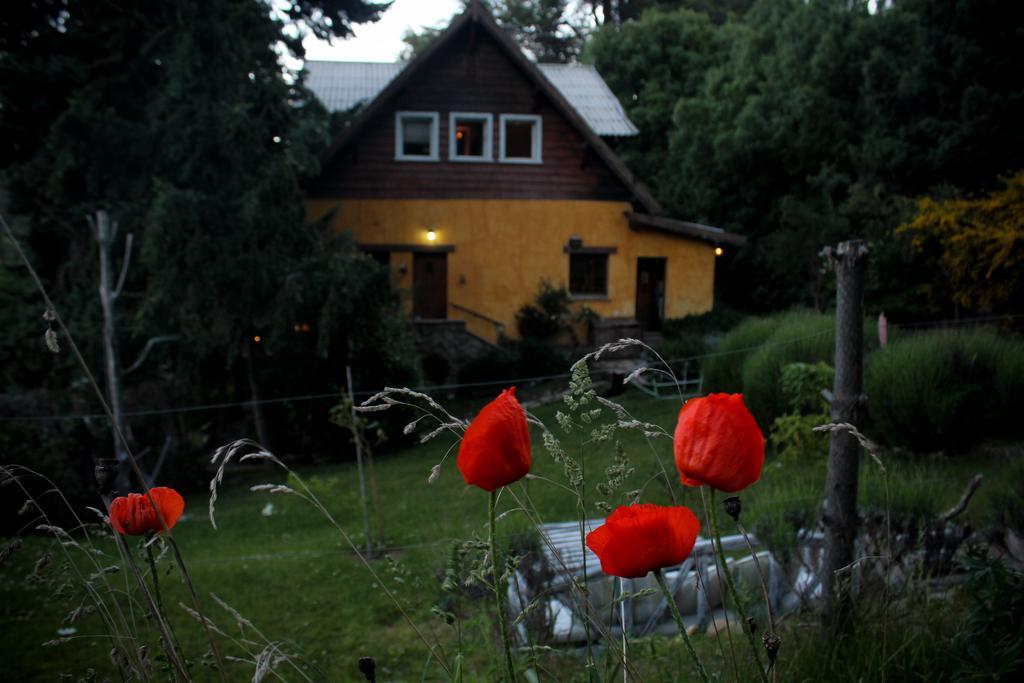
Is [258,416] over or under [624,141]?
under

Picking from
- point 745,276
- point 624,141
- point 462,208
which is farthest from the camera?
point 624,141

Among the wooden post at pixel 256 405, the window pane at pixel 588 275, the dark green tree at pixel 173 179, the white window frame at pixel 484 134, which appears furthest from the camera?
the window pane at pixel 588 275

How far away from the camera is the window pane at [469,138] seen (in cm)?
1617

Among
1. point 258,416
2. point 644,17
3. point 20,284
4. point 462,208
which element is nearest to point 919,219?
point 462,208

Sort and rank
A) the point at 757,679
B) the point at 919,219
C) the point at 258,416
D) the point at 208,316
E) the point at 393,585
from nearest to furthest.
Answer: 1. the point at 757,679
2. the point at 393,585
3. the point at 208,316
4. the point at 258,416
5. the point at 919,219

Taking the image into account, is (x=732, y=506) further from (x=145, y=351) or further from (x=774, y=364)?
(x=145, y=351)

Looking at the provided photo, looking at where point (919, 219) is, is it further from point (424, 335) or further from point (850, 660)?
point (850, 660)

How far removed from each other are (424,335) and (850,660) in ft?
43.5

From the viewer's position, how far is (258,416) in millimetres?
10750

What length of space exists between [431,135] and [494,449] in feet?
50.8

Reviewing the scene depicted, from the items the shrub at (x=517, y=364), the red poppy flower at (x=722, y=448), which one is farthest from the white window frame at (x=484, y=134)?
the red poppy flower at (x=722, y=448)

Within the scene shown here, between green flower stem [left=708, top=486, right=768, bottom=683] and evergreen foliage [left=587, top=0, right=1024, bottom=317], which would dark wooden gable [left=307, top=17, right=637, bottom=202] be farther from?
green flower stem [left=708, top=486, right=768, bottom=683]

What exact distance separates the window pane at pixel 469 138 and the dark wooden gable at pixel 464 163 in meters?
0.51

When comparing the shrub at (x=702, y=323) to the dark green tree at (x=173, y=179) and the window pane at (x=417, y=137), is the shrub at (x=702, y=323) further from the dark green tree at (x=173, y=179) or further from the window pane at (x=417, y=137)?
the dark green tree at (x=173, y=179)
